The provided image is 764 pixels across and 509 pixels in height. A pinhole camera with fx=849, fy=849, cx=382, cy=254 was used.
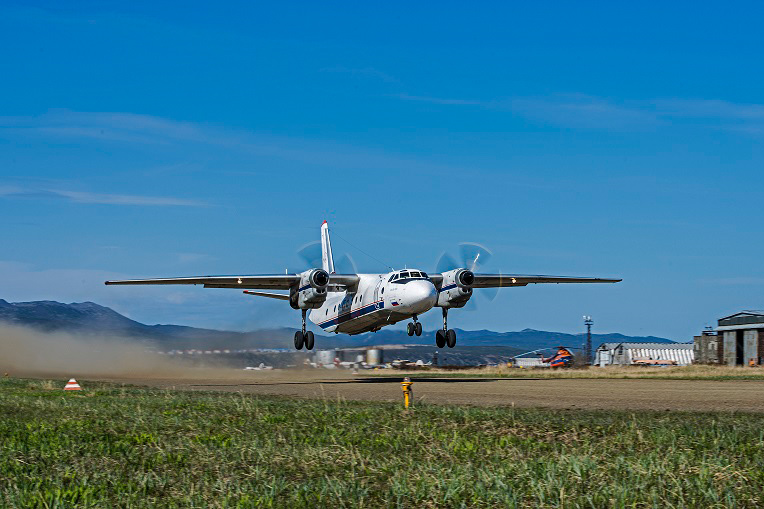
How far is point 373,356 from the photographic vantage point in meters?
79.6

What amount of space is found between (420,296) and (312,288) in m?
7.90

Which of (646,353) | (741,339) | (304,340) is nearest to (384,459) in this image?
(304,340)

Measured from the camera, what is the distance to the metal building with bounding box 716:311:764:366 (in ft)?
261

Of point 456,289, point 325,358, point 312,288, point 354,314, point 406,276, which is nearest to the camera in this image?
point 406,276

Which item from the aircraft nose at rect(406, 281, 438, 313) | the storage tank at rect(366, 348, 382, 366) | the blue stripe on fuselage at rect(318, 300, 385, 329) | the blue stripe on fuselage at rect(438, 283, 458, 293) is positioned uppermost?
the blue stripe on fuselage at rect(438, 283, 458, 293)

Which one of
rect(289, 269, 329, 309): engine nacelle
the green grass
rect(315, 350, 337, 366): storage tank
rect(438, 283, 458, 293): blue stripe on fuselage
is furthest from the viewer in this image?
rect(315, 350, 337, 366): storage tank

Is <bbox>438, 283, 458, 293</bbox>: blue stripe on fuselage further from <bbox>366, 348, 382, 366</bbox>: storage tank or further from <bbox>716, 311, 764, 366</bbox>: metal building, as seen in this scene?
<bbox>716, 311, 764, 366</bbox>: metal building

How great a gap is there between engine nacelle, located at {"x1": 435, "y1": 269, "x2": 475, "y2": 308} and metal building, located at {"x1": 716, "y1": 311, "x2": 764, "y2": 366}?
4283 cm

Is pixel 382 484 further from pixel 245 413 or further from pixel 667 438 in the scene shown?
pixel 245 413

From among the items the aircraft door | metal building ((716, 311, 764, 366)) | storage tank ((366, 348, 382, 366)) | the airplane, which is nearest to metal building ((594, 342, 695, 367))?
metal building ((716, 311, 764, 366))

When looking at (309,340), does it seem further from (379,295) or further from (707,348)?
(707,348)

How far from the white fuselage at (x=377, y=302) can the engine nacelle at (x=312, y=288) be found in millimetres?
1861

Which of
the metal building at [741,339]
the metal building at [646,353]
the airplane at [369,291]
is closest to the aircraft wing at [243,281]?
the airplane at [369,291]

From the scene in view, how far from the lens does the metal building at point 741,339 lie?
261 ft
